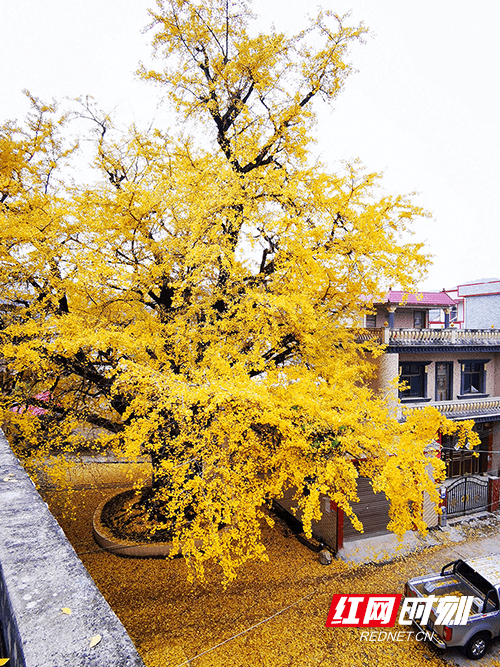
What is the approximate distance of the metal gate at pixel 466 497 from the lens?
1491 cm

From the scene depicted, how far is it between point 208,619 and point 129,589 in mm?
2508

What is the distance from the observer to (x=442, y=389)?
1781cm

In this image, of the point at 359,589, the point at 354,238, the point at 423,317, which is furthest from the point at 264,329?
the point at 423,317

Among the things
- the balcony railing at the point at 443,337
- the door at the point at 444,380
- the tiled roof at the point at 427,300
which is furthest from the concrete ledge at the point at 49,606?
the door at the point at 444,380

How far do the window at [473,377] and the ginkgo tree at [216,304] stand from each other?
1007 cm

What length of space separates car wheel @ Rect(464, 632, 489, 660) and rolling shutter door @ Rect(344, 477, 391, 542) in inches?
190

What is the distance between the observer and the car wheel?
8516 millimetres

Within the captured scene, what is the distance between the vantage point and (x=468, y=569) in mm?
9648

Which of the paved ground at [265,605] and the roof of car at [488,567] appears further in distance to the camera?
the roof of car at [488,567]

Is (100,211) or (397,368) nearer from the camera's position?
(100,211)

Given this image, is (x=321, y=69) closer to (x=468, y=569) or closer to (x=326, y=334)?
(x=326, y=334)

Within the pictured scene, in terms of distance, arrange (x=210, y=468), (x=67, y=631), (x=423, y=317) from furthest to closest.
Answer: (x=423, y=317) < (x=210, y=468) < (x=67, y=631)

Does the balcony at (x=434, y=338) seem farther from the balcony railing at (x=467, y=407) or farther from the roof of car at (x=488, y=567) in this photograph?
the roof of car at (x=488, y=567)

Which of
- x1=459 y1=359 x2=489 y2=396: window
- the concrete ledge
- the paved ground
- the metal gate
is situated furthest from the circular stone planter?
x1=459 y1=359 x2=489 y2=396: window
